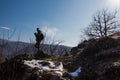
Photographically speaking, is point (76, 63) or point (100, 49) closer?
point (76, 63)

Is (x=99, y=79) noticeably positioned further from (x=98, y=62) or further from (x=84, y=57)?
(x=84, y=57)

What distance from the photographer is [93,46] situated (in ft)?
40.4

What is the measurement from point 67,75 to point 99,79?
1.41 m

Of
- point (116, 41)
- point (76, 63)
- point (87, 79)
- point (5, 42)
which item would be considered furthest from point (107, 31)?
point (5, 42)

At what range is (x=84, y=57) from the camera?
11656 millimetres

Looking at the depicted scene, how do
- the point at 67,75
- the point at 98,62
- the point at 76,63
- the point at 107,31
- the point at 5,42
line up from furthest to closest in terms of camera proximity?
1. the point at 107,31
2. the point at 76,63
3. the point at 98,62
4. the point at 67,75
5. the point at 5,42

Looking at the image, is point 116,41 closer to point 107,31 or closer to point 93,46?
point 93,46

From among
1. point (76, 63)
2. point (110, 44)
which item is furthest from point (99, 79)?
point (110, 44)

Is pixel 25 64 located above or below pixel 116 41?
below

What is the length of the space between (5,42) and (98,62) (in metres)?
6.10

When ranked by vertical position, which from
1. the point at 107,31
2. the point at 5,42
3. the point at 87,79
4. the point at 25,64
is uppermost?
the point at 107,31

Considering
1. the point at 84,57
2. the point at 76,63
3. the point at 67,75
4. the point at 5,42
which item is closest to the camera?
the point at 5,42

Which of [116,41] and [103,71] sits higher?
[116,41]

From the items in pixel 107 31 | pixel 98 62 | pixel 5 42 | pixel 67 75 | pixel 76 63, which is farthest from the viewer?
pixel 107 31
